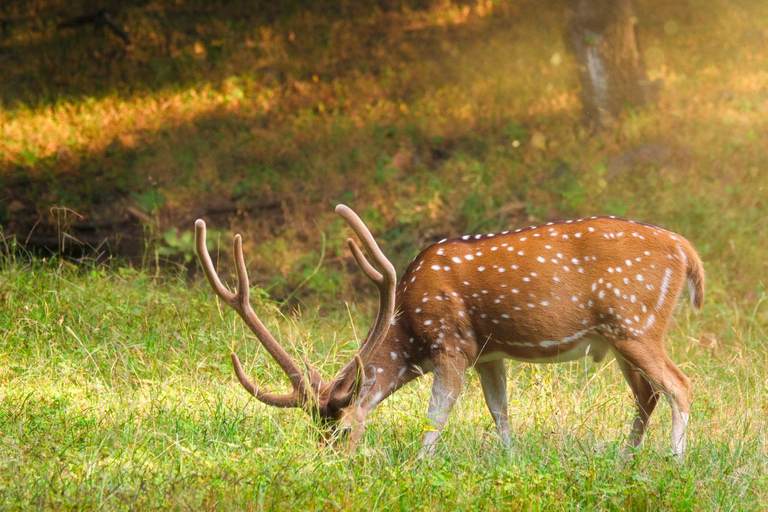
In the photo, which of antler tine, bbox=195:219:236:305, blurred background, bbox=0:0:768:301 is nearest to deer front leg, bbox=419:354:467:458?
antler tine, bbox=195:219:236:305

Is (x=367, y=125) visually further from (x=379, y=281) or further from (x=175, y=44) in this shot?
(x=379, y=281)

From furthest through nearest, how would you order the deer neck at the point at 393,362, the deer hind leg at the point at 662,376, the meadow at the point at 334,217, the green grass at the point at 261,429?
the deer neck at the point at 393,362, the deer hind leg at the point at 662,376, the meadow at the point at 334,217, the green grass at the point at 261,429

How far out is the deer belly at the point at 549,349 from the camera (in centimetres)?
464

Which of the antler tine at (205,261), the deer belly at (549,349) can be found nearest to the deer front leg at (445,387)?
the deer belly at (549,349)

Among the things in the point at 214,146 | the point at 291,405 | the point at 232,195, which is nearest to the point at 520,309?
the point at 291,405

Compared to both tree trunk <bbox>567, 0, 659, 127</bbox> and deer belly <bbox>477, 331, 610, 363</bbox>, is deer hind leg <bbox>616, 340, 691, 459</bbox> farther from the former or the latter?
tree trunk <bbox>567, 0, 659, 127</bbox>

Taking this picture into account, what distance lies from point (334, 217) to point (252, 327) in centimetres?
548

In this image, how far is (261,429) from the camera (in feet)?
14.5

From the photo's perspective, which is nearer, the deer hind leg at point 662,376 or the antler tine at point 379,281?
the antler tine at point 379,281

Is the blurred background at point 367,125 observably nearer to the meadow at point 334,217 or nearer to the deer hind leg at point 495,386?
the meadow at point 334,217

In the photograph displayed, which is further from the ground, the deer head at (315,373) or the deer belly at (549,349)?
the deer head at (315,373)

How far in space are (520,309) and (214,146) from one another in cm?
724

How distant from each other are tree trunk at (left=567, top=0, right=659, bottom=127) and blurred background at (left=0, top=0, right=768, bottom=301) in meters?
0.02

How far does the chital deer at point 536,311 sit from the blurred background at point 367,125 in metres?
3.62
